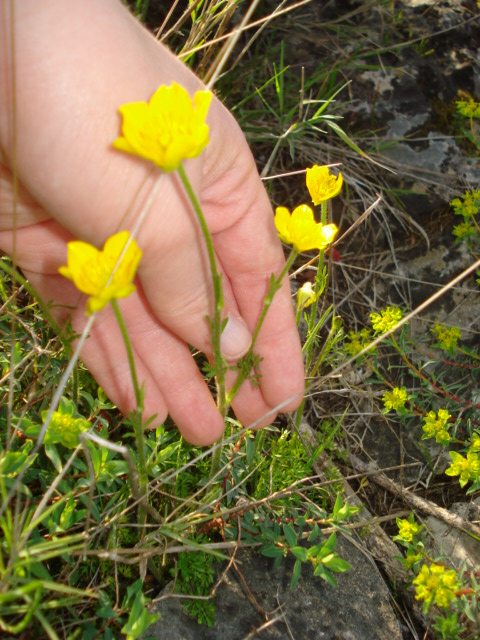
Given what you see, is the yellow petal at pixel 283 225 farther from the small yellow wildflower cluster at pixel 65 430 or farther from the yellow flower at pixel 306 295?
the small yellow wildflower cluster at pixel 65 430

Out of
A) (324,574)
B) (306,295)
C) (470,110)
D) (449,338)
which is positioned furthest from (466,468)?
(470,110)

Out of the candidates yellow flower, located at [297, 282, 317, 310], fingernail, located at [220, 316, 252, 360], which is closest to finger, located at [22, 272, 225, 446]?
fingernail, located at [220, 316, 252, 360]

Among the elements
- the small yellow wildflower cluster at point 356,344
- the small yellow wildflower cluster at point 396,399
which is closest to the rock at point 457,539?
the small yellow wildflower cluster at point 396,399

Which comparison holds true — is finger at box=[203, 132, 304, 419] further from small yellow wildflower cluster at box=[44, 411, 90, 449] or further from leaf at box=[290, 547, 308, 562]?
small yellow wildflower cluster at box=[44, 411, 90, 449]

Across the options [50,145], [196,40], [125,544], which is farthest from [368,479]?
[196,40]

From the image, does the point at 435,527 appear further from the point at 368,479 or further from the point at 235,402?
the point at 235,402

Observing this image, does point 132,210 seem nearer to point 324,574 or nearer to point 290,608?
point 324,574
